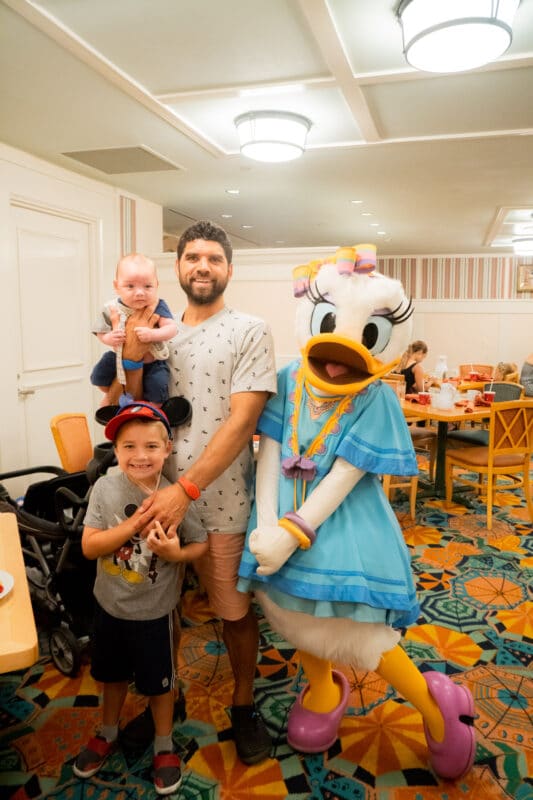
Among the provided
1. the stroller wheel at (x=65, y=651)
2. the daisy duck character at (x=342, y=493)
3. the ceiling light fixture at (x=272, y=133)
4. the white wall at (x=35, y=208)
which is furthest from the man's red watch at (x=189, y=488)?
the white wall at (x=35, y=208)

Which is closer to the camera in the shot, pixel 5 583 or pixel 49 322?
pixel 5 583

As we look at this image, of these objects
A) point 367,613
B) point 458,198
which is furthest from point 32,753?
point 458,198

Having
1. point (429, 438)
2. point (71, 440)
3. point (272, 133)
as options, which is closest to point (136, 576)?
point (71, 440)

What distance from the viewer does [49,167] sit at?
4152mm

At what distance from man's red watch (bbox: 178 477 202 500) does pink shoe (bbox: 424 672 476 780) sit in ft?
2.96

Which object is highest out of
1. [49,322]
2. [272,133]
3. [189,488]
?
[272,133]

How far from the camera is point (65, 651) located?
2.20m

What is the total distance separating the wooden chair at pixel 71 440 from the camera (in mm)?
2840

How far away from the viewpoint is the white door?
4.09 meters

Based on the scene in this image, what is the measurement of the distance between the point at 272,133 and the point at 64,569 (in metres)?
2.37

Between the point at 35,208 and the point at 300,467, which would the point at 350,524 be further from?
the point at 35,208

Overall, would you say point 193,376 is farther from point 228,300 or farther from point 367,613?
point 228,300

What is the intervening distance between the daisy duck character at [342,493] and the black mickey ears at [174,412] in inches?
8.9

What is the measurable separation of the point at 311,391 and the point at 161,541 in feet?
1.83
